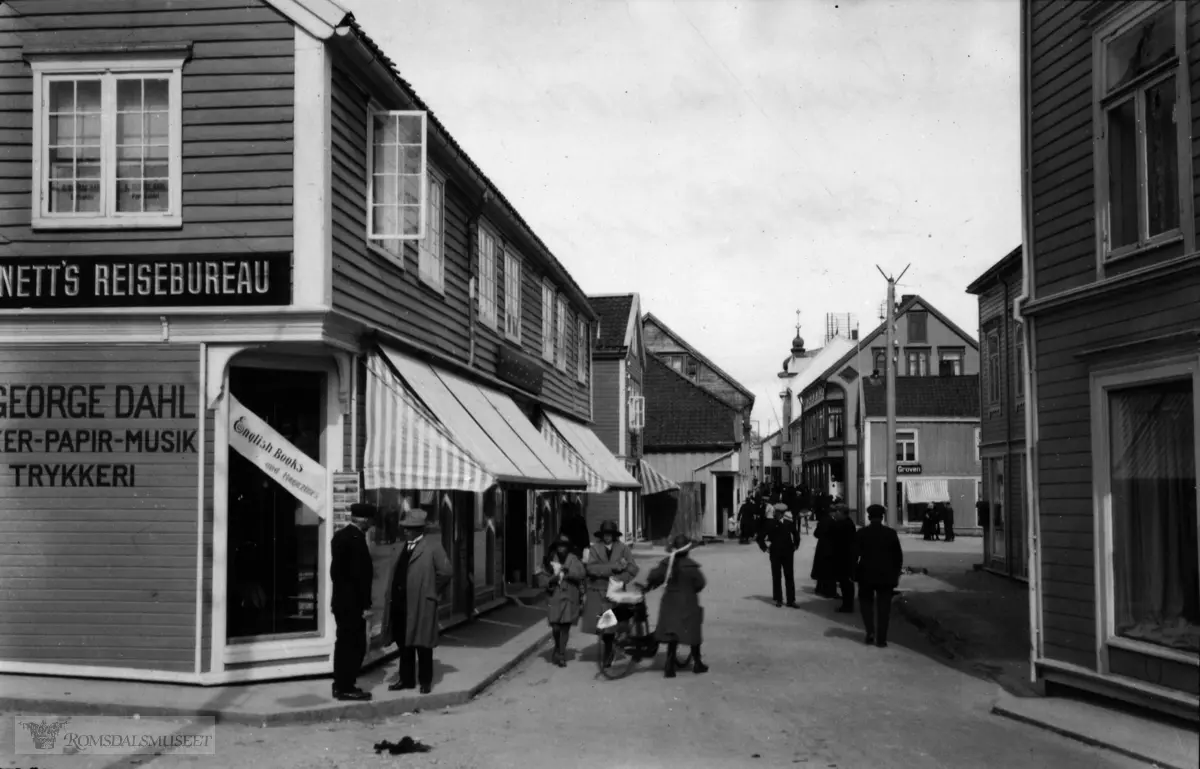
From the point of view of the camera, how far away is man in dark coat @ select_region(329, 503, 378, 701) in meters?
10.6

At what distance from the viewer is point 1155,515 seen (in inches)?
405

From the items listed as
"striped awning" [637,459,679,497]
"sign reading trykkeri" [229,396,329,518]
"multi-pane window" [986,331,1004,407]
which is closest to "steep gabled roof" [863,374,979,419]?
"multi-pane window" [986,331,1004,407]

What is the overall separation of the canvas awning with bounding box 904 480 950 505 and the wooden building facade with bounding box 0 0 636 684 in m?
48.3

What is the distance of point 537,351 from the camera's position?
2281cm

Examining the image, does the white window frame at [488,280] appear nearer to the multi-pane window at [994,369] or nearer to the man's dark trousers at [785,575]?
the man's dark trousers at [785,575]

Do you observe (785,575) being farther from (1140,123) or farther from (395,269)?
(1140,123)

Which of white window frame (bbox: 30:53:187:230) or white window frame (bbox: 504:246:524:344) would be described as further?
white window frame (bbox: 504:246:524:344)

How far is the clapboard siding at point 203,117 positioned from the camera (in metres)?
11.3

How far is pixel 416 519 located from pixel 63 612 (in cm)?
337

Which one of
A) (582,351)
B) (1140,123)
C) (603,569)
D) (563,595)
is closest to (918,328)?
(582,351)

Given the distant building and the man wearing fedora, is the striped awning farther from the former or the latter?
the man wearing fedora

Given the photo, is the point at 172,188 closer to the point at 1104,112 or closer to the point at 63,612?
the point at 63,612

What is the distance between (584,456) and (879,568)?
346 inches

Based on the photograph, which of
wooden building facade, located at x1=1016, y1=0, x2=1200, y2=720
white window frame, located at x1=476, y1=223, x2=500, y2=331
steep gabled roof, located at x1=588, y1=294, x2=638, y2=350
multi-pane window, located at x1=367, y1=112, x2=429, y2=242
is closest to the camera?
wooden building facade, located at x1=1016, y1=0, x2=1200, y2=720
